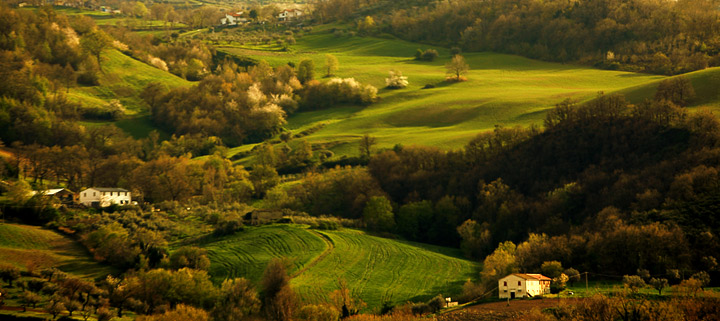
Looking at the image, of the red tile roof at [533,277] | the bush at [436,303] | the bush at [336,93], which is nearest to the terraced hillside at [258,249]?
the bush at [436,303]

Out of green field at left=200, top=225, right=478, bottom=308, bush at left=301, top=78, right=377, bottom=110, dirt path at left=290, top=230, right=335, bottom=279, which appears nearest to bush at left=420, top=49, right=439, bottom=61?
bush at left=301, top=78, right=377, bottom=110

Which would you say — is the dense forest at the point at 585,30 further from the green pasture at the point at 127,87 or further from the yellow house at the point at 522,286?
the yellow house at the point at 522,286

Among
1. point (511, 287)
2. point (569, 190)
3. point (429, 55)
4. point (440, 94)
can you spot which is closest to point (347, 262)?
point (511, 287)

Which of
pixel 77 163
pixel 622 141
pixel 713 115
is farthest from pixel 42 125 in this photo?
pixel 713 115

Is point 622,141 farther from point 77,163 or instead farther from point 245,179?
point 77,163

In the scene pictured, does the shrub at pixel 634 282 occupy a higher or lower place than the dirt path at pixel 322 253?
higher

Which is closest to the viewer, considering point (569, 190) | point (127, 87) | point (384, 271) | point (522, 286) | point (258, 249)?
point (522, 286)

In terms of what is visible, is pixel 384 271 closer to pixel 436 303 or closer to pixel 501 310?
pixel 436 303
